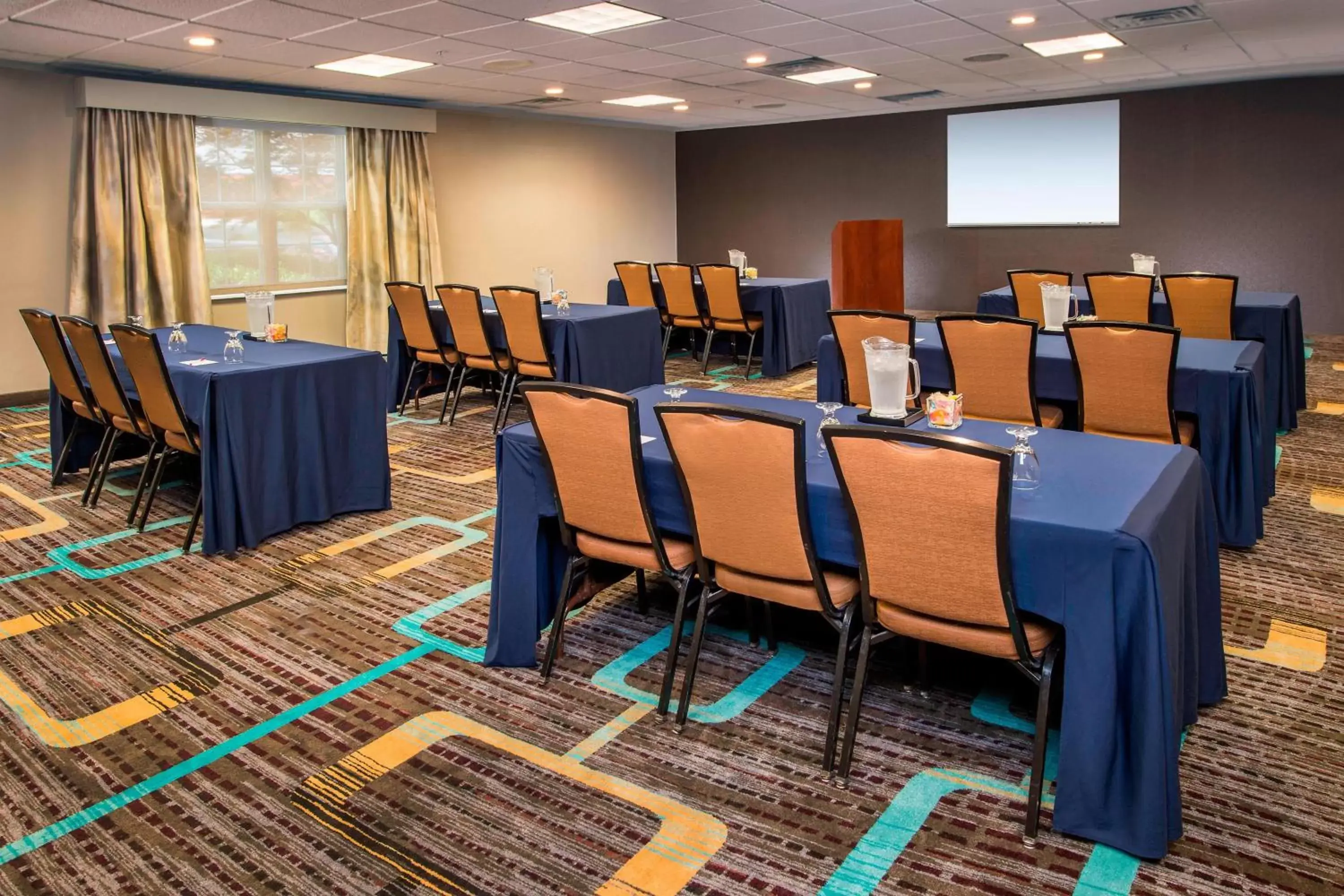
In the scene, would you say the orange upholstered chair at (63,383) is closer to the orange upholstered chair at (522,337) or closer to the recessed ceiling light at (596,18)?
the orange upholstered chair at (522,337)

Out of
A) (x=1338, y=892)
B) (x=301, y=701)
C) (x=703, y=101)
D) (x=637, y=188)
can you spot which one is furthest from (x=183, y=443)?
(x=637, y=188)

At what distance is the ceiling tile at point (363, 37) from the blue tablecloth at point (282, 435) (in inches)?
88.7

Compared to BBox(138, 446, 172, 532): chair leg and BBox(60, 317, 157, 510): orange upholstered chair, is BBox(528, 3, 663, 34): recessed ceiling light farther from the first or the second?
BBox(138, 446, 172, 532): chair leg

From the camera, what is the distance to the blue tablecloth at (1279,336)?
593 centimetres

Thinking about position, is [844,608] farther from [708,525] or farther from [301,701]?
[301,701]

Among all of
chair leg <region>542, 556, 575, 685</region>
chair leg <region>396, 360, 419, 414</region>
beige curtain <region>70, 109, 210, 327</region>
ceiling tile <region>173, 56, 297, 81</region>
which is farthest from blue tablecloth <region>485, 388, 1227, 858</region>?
beige curtain <region>70, 109, 210, 327</region>

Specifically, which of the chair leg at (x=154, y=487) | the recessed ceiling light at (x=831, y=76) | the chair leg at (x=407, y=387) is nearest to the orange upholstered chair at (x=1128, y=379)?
the chair leg at (x=154, y=487)

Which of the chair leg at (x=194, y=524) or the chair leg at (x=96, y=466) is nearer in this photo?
the chair leg at (x=194, y=524)

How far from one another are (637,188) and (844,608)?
487 inches

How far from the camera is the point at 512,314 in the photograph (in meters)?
6.56

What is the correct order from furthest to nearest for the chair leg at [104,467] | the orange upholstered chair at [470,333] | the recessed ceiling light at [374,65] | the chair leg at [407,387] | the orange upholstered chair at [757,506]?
the recessed ceiling light at [374,65] → the chair leg at [407,387] → the orange upholstered chair at [470,333] → the chair leg at [104,467] → the orange upholstered chair at [757,506]

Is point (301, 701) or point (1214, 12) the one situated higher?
point (1214, 12)

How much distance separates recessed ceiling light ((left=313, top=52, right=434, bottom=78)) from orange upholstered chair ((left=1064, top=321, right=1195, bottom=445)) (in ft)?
18.3

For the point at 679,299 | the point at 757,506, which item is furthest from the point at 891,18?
the point at 757,506
